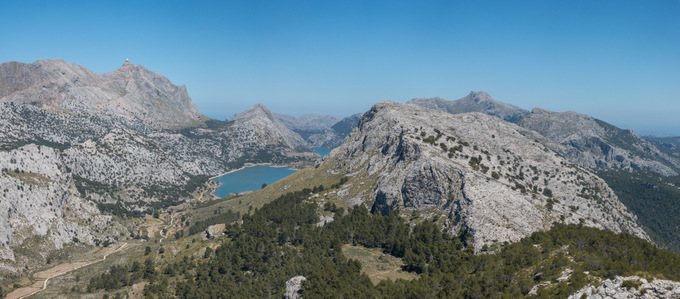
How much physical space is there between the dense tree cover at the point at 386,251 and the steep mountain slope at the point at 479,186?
850 cm

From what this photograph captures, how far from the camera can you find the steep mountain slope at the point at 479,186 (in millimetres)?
120000

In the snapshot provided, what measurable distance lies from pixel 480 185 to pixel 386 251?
147ft

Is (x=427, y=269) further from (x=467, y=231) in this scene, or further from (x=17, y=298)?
(x=17, y=298)

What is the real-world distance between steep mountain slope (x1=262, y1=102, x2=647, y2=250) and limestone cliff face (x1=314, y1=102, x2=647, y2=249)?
34 cm

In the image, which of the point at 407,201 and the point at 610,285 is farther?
the point at 407,201

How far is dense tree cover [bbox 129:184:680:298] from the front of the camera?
69562 millimetres

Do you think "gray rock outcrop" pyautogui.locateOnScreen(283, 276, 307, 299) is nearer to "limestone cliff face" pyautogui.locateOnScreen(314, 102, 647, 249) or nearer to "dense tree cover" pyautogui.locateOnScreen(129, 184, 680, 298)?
"dense tree cover" pyautogui.locateOnScreen(129, 184, 680, 298)

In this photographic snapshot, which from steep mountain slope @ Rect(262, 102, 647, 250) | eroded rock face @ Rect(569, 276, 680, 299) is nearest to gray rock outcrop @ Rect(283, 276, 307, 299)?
steep mountain slope @ Rect(262, 102, 647, 250)

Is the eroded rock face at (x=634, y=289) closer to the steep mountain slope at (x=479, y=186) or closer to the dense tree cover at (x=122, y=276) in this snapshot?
the steep mountain slope at (x=479, y=186)

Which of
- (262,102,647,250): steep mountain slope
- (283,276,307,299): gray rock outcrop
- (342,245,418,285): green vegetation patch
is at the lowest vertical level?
(342,245,418,285): green vegetation patch

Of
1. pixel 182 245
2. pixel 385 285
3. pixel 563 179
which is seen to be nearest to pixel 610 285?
pixel 385 285

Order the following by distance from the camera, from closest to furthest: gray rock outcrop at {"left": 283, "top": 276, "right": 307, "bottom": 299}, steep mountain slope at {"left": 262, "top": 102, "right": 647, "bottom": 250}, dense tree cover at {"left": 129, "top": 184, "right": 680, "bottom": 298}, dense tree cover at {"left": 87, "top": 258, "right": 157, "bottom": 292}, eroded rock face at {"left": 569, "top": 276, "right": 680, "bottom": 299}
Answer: eroded rock face at {"left": 569, "top": 276, "right": 680, "bottom": 299}, dense tree cover at {"left": 129, "top": 184, "right": 680, "bottom": 298}, gray rock outcrop at {"left": 283, "top": 276, "right": 307, "bottom": 299}, steep mountain slope at {"left": 262, "top": 102, "right": 647, "bottom": 250}, dense tree cover at {"left": 87, "top": 258, "right": 157, "bottom": 292}

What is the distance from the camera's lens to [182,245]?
16175cm

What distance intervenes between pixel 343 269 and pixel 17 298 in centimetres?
Answer: 13079
